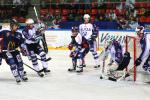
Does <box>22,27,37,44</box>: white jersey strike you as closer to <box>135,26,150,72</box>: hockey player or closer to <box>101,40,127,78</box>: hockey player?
<box>101,40,127,78</box>: hockey player

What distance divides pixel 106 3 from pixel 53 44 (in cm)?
325

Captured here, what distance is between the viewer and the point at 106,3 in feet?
63.0

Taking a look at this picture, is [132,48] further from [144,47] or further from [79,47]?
[79,47]

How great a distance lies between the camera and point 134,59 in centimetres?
955

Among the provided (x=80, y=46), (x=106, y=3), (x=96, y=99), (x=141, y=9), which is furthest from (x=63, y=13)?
(x=96, y=99)

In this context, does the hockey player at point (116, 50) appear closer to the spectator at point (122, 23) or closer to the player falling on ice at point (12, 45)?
the player falling on ice at point (12, 45)

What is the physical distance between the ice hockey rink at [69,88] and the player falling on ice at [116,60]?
23 cm

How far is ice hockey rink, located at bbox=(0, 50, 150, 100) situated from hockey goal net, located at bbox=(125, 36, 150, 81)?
1.02ft

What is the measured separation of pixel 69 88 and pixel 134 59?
1459 mm

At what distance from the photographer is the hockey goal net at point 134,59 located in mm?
9594

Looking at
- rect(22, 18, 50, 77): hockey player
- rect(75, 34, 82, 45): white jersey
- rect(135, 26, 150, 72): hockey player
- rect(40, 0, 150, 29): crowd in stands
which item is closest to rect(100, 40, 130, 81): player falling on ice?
rect(135, 26, 150, 72): hockey player

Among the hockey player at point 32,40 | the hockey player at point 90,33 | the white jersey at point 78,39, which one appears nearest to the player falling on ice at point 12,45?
the hockey player at point 32,40

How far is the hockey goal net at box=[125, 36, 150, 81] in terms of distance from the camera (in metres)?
9.59

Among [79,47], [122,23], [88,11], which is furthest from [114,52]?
[88,11]
